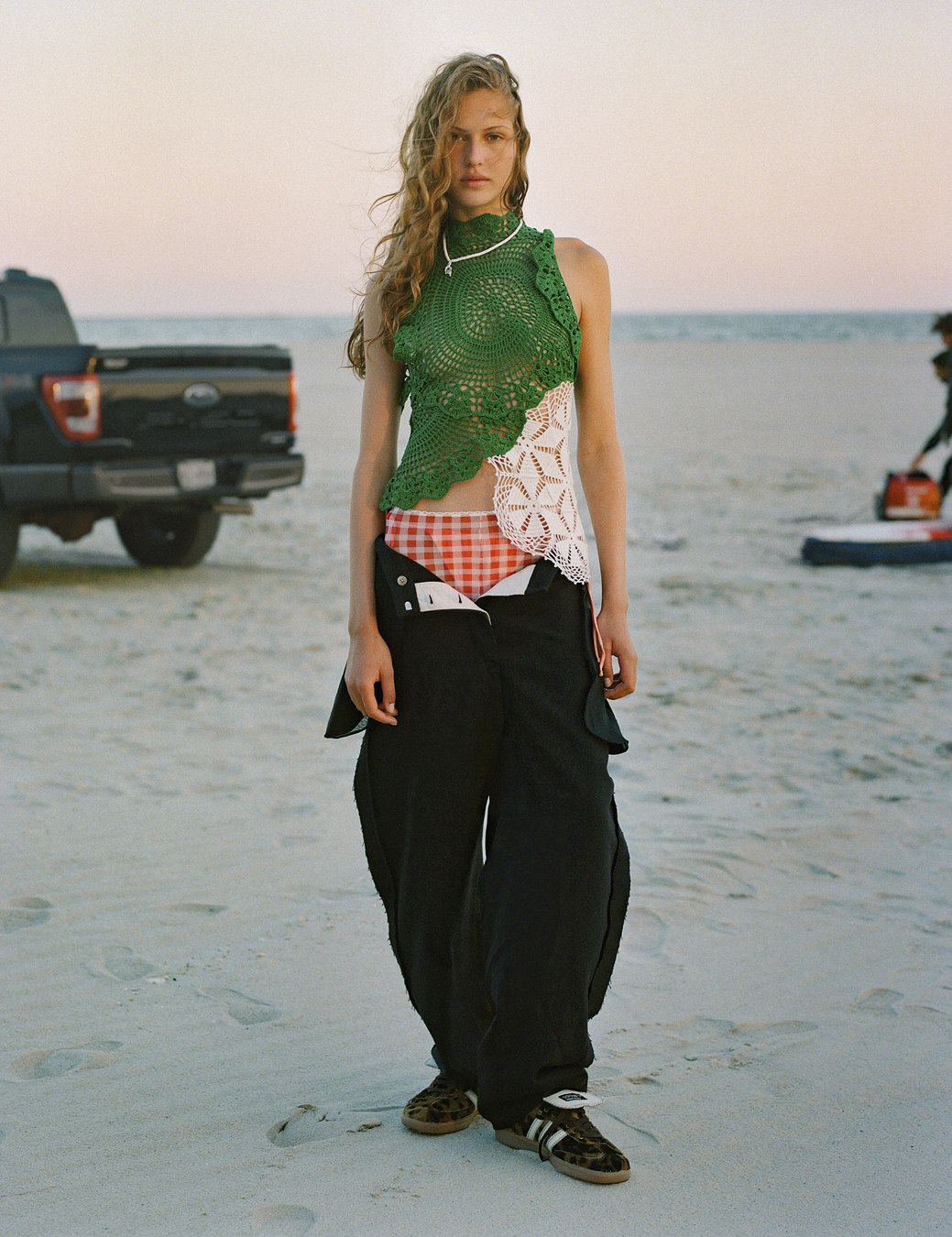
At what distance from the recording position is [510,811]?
2.55 meters

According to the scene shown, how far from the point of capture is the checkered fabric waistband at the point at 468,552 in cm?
256

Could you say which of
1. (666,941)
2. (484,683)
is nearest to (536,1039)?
(484,683)

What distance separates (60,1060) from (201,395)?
666 cm

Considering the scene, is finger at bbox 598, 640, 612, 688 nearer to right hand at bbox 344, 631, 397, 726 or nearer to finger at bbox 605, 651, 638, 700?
finger at bbox 605, 651, 638, 700

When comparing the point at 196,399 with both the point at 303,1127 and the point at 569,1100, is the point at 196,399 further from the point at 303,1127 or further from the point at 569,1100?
the point at 569,1100

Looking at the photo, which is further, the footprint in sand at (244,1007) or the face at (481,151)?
the footprint in sand at (244,1007)

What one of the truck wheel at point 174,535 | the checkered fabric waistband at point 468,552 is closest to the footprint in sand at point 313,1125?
the checkered fabric waistband at point 468,552

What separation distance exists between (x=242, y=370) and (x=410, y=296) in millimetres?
7041

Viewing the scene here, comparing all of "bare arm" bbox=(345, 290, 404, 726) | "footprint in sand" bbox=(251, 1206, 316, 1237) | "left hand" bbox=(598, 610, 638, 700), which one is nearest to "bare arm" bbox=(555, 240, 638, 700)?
"left hand" bbox=(598, 610, 638, 700)

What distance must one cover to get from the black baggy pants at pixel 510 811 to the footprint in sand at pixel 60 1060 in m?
0.92

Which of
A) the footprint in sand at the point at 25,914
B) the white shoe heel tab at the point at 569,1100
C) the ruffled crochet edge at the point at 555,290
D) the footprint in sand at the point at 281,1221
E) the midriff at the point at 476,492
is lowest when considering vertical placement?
the footprint in sand at the point at 281,1221

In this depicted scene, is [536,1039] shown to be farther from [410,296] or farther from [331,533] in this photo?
[331,533]

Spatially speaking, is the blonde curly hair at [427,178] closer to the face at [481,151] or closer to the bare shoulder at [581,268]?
the face at [481,151]

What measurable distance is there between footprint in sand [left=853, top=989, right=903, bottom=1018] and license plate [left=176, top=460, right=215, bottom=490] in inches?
260
